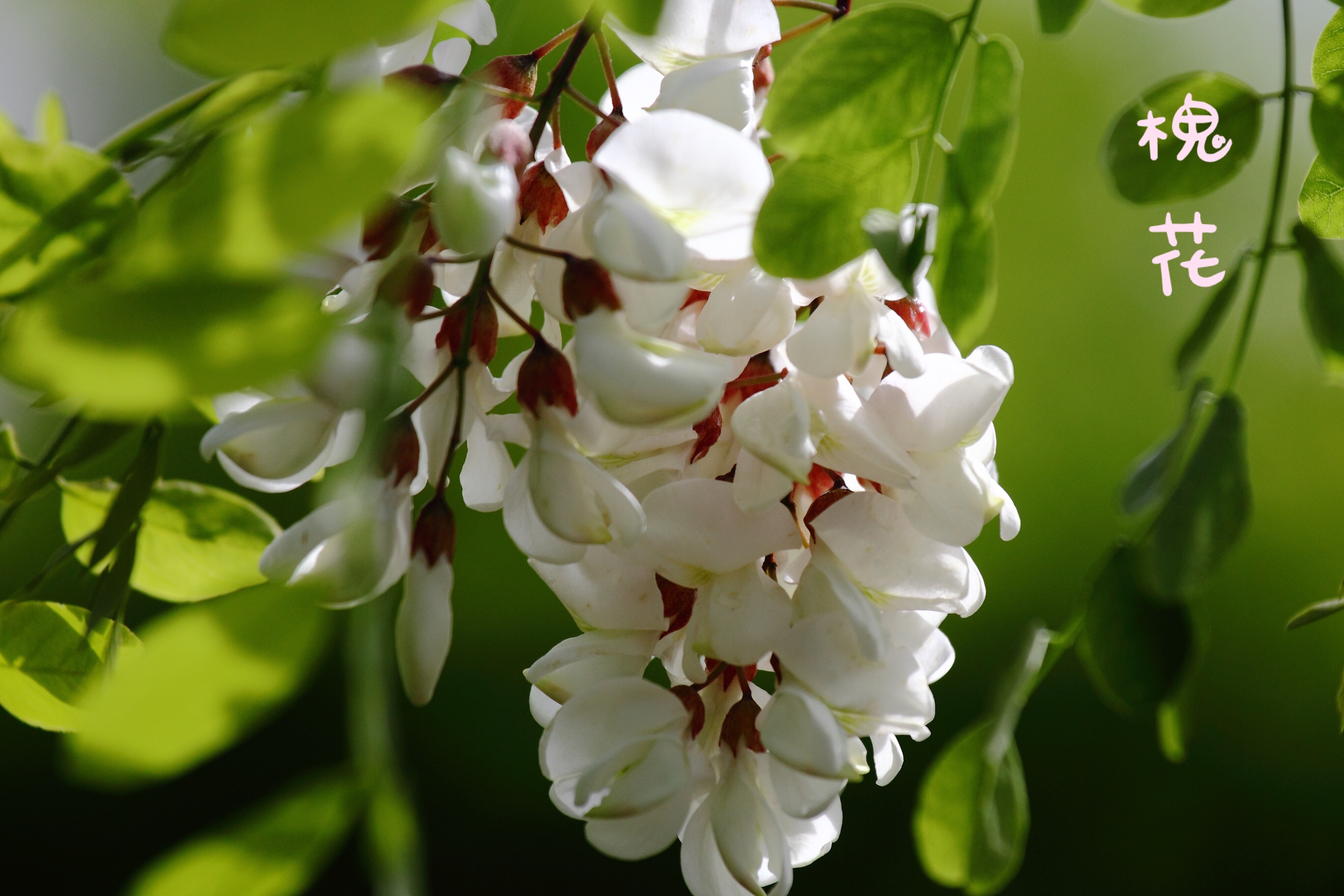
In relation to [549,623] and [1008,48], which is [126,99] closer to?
[549,623]

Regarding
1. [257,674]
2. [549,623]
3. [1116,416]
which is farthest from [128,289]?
[1116,416]

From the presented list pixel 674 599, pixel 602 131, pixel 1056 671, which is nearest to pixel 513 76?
pixel 602 131

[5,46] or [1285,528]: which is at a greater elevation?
[5,46]

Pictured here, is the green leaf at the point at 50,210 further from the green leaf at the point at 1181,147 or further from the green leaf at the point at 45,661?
the green leaf at the point at 1181,147

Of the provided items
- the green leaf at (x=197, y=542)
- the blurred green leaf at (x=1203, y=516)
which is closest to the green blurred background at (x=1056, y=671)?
the green leaf at (x=197, y=542)

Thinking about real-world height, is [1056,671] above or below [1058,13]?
below

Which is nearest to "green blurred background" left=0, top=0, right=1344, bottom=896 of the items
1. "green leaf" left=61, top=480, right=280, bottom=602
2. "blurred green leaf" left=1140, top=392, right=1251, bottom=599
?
"green leaf" left=61, top=480, right=280, bottom=602

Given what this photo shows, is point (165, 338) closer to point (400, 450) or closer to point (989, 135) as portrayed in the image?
point (400, 450)
